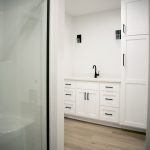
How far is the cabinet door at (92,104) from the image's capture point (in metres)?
3.25

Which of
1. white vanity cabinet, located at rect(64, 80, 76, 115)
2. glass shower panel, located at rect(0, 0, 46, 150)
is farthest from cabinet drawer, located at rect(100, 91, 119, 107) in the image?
glass shower panel, located at rect(0, 0, 46, 150)

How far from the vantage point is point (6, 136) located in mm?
1369

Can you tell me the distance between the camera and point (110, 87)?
3.08 m

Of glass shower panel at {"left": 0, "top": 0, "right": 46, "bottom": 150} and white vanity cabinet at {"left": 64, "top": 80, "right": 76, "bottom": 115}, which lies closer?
glass shower panel at {"left": 0, "top": 0, "right": 46, "bottom": 150}

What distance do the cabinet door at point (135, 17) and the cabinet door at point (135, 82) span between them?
0.41ft

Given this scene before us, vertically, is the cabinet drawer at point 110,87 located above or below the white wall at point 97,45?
below

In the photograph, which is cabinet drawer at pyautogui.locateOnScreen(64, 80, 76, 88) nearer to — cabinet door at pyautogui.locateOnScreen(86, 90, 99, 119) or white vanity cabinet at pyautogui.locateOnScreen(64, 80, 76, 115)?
white vanity cabinet at pyautogui.locateOnScreen(64, 80, 76, 115)

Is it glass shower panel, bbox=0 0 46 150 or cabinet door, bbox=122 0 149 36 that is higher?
cabinet door, bbox=122 0 149 36

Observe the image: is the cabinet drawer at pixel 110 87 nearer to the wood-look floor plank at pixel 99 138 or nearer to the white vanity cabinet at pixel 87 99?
the white vanity cabinet at pixel 87 99

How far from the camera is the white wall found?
3682 millimetres

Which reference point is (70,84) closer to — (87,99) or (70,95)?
(70,95)

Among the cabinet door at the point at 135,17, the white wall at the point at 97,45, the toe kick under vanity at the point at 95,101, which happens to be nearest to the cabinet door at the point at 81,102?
the toe kick under vanity at the point at 95,101

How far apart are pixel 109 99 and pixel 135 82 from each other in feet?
2.00

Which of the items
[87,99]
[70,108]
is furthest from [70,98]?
[87,99]
